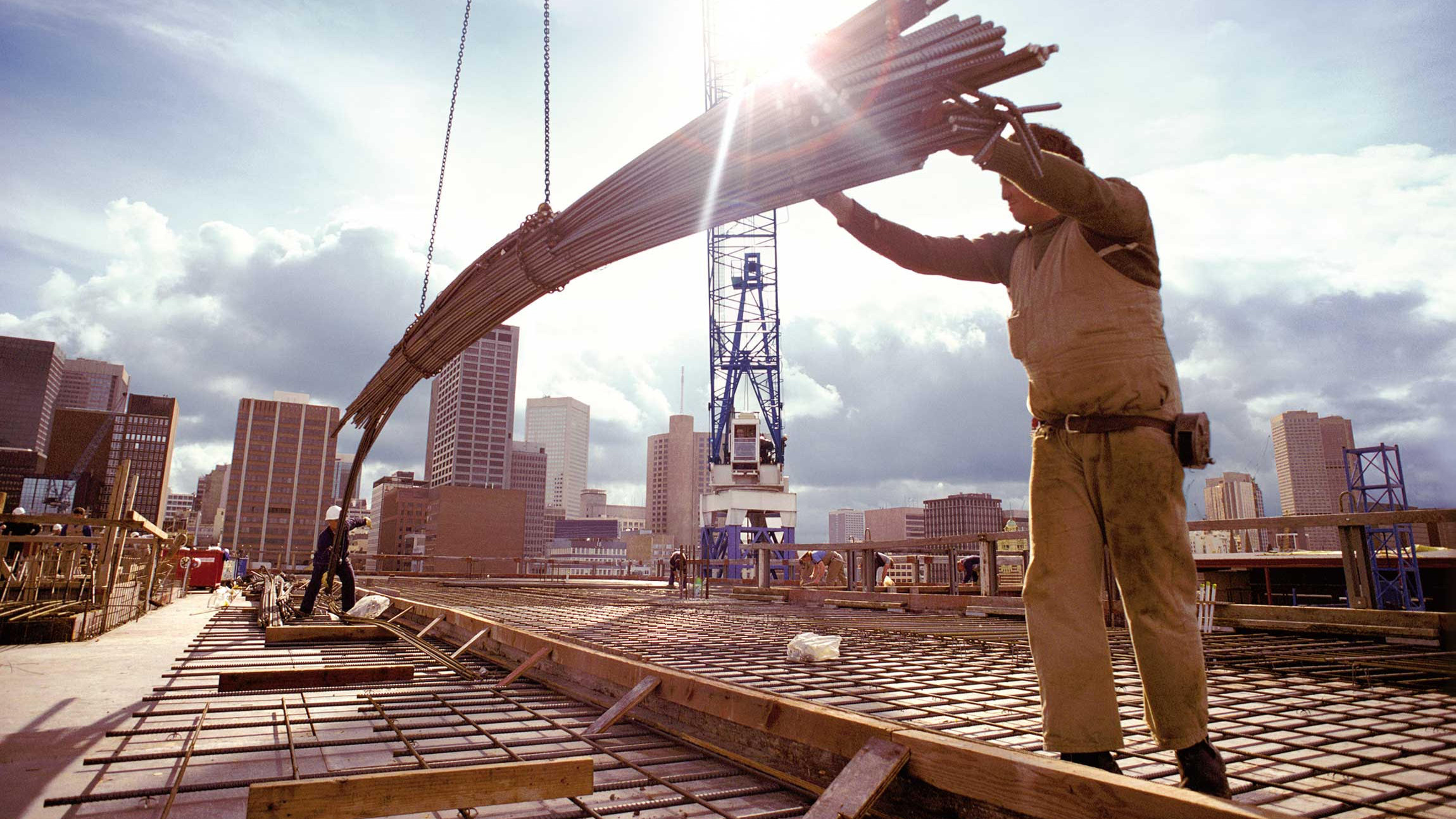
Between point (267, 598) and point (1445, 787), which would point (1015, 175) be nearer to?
point (1445, 787)

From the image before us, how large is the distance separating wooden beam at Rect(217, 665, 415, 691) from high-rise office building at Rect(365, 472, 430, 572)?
18.7 meters

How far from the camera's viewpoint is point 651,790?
2236 mm

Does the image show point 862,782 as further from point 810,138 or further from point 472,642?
point 472,642

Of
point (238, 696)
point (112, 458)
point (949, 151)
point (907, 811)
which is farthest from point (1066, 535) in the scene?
point (112, 458)

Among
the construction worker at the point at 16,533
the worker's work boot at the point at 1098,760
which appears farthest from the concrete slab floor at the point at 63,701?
the construction worker at the point at 16,533

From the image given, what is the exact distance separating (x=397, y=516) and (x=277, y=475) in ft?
355

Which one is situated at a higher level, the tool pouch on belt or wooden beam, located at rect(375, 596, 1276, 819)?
the tool pouch on belt

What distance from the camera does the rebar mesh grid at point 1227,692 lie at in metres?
2.08

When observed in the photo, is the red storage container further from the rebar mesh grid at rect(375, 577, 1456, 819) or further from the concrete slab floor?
the rebar mesh grid at rect(375, 577, 1456, 819)

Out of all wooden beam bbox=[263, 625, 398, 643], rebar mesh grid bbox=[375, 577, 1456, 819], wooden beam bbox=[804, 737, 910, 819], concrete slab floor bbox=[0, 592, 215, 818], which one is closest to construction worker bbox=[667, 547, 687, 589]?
wooden beam bbox=[263, 625, 398, 643]

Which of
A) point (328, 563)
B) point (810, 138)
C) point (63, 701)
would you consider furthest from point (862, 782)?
point (328, 563)

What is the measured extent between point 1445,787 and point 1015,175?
1.99m

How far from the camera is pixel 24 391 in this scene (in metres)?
186

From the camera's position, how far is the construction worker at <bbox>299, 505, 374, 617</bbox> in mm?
7484
